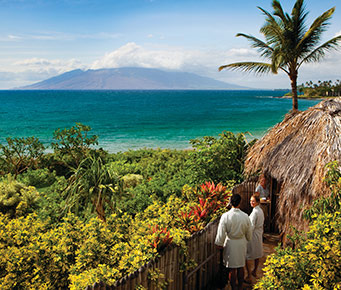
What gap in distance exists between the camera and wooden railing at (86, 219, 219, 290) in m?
3.86

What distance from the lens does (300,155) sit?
725 centimetres

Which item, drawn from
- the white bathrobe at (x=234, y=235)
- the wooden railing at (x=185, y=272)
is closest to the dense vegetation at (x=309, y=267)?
the white bathrobe at (x=234, y=235)

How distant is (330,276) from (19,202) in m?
7.00

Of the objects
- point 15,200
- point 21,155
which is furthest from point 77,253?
point 21,155

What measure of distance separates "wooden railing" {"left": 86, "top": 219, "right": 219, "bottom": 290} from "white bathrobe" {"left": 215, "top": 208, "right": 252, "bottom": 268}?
31cm

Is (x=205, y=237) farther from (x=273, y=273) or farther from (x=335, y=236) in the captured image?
(x=335, y=236)

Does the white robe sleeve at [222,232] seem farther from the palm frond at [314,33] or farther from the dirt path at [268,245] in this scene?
the palm frond at [314,33]

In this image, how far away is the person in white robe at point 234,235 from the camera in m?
5.30

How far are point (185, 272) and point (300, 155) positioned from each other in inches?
159

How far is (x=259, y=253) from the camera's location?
611 centimetres

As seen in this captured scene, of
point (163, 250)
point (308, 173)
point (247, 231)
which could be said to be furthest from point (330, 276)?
point (308, 173)

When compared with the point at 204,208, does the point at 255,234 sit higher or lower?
lower

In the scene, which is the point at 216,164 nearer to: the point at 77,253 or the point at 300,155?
the point at 300,155

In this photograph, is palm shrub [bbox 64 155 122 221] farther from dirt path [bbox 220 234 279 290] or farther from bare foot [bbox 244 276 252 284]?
dirt path [bbox 220 234 279 290]
